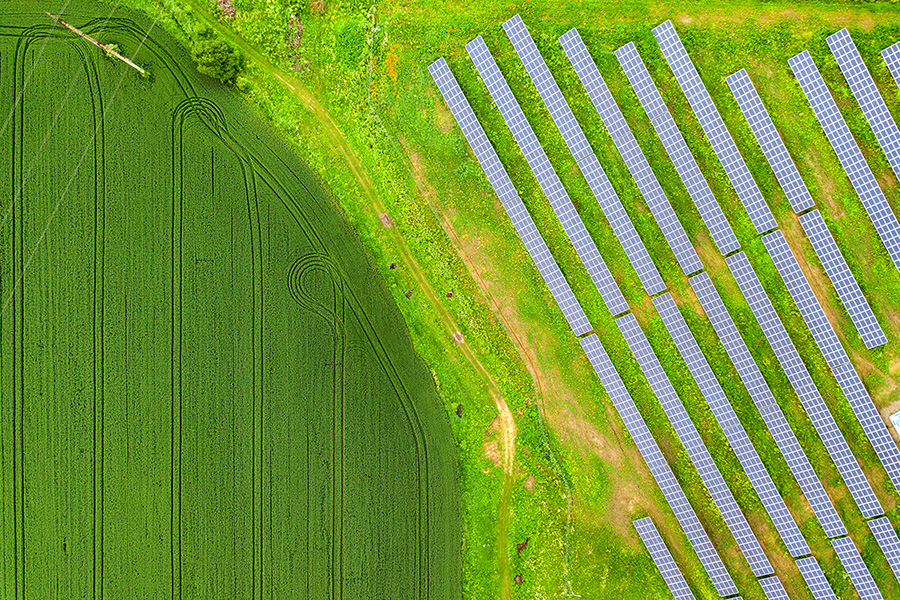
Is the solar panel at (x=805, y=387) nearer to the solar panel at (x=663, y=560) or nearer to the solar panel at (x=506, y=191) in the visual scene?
the solar panel at (x=506, y=191)

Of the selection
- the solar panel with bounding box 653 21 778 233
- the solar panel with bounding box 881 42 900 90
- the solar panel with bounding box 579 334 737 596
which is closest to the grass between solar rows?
the solar panel with bounding box 881 42 900 90

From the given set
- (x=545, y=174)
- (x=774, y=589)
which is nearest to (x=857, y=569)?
(x=774, y=589)

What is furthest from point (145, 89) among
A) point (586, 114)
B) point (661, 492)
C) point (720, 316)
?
point (661, 492)

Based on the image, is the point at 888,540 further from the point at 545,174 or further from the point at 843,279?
the point at 545,174

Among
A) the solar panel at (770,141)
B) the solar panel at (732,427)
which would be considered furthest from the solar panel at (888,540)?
the solar panel at (770,141)

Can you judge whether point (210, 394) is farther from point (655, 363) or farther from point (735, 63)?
point (735, 63)
